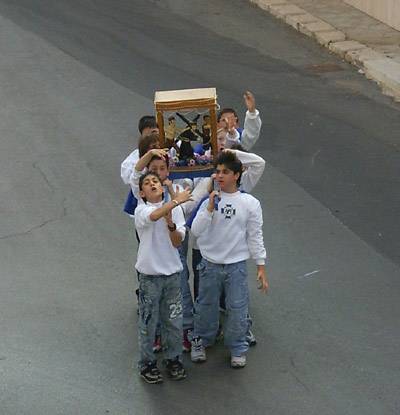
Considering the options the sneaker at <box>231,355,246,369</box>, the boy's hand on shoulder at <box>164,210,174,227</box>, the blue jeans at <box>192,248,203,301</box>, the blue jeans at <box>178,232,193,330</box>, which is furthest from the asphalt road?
the boy's hand on shoulder at <box>164,210,174,227</box>

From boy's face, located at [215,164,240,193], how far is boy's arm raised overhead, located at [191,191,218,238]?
0.39ft

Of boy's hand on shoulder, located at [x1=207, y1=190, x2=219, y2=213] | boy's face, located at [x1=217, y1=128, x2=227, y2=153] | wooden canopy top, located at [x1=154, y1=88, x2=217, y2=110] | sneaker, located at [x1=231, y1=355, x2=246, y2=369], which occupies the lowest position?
sneaker, located at [x1=231, y1=355, x2=246, y2=369]

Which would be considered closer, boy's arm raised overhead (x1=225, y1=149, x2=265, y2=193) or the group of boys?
the group of boys

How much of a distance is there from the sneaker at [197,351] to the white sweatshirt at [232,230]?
0.71 meters

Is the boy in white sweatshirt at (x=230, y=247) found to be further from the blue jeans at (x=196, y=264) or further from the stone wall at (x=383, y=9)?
the stone wall at (x=383, y=9)

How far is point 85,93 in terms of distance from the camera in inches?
539

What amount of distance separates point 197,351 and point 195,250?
796 millimetres

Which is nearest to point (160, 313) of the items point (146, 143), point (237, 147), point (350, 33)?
point (146, 143)

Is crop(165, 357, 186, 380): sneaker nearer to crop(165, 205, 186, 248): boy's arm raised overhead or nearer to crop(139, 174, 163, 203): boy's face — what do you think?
crop(165, 205, 186, 248): boy's arm raised overhead

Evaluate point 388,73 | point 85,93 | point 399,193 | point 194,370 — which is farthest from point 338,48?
point 194,370

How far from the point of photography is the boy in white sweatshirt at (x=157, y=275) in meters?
7.58

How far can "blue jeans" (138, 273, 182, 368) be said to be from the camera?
768 cm

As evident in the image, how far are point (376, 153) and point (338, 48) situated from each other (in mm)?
3902

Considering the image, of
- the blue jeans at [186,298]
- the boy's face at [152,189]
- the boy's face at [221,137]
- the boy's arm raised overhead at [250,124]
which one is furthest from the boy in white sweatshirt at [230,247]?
the boy's arm raised overhead at [250,124]
